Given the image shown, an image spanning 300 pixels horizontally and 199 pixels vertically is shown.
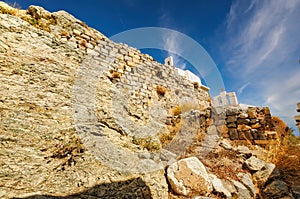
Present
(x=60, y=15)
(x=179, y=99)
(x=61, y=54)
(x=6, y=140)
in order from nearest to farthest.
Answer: (x=6, y=140), (x=61, y=54), (x=60, y=15), (x=179, y=99)

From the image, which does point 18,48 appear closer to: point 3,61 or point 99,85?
point 3,61

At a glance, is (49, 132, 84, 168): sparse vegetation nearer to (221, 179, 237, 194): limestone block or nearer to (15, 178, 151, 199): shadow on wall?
(15, 178, 151, 199): shadow on wall

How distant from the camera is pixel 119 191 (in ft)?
6.66

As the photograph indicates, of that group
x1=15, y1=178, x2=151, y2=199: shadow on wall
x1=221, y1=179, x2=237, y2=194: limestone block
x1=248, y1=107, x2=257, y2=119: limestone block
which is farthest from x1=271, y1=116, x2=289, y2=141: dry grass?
x1=15, y1=178, x2=151, y2=199: shadow on wall

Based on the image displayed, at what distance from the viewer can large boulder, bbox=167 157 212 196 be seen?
2.54m

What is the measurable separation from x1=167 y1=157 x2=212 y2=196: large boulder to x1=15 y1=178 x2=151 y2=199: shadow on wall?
0.58 m

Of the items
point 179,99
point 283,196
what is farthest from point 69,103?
point 179,99

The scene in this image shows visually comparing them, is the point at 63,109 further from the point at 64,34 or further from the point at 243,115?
the point at 243,115

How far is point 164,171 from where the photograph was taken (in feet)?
9.18

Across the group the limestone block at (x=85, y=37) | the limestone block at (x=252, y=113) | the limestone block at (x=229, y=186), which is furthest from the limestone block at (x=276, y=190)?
the limestone block at (x=85, y=37)

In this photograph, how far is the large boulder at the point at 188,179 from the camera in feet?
8.32

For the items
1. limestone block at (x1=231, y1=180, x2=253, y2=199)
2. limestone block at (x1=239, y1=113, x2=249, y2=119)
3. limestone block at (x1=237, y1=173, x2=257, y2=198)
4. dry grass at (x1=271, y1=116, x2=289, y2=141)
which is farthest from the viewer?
dry grass at (x1=271, y1=116, x2=289, y2=141)

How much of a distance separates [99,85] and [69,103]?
1433 millimetres

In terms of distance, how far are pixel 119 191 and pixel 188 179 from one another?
1243 millimetres
